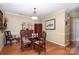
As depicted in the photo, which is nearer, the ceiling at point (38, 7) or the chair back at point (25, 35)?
the ceiling at point (38, 7)

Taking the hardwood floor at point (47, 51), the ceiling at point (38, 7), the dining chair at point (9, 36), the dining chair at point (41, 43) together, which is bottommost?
the hardwood floor at point (47, 51)

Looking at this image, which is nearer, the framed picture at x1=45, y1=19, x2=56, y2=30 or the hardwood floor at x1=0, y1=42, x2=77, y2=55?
the hardwood floor at x1=0, y1=42, x2=77, y2=55

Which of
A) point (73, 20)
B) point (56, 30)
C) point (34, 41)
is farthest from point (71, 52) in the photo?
point (34, 41)

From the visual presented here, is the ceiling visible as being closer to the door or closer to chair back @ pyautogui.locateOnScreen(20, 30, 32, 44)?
the door

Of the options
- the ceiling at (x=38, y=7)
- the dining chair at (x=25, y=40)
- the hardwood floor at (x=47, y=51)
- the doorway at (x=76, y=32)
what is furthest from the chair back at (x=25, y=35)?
the doorway at (x=76, y=32)

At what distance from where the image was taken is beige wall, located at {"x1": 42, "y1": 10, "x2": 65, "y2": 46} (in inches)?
73.8

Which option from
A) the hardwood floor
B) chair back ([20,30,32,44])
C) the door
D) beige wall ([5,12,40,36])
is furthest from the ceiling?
the hardwood floor

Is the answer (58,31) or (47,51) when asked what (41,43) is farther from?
(58,31)

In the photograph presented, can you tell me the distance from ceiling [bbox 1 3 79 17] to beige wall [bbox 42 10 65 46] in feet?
0.38

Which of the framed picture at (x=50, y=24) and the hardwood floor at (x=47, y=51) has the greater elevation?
the framed picture at (x=50, y=24)

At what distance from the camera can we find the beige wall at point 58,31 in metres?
1.88

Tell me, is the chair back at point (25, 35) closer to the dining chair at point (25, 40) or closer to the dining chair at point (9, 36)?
the dining chair at point (25, 40)

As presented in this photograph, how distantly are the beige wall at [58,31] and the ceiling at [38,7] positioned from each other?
117mm

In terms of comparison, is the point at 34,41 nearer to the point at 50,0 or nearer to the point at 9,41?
the point at 9,41
